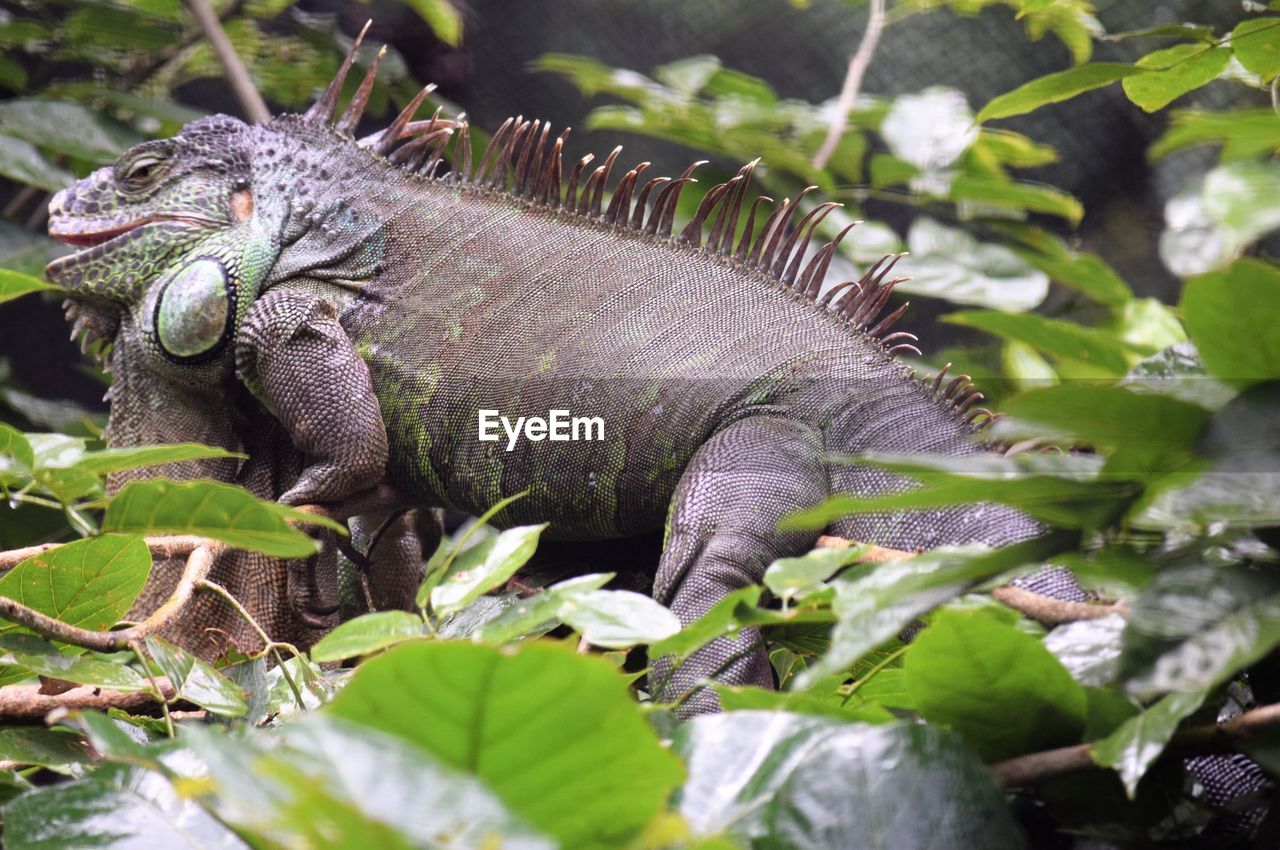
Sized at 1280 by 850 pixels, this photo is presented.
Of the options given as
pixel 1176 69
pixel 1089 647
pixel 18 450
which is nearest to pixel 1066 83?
pixel 1176 69

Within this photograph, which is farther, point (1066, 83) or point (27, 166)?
point (27, 166)

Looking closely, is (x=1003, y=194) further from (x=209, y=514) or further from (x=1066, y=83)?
(x=209, y=514)

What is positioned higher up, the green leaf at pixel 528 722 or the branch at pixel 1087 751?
the green leaf at pixel 528 722

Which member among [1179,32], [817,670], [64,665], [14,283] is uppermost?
[1179,32]

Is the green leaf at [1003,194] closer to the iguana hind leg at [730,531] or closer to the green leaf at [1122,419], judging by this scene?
the iguana hind leg at [730,531]

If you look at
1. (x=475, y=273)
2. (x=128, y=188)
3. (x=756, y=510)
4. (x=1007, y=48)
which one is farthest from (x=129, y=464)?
(x=1007, y=48)

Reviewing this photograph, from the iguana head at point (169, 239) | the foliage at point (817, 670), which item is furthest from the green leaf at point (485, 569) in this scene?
the iguana head at point (169, 239)
